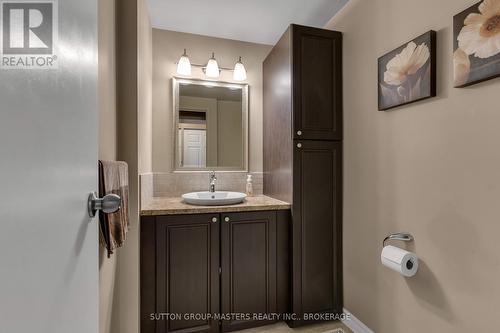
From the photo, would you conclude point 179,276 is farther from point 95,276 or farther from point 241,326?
point 95,276

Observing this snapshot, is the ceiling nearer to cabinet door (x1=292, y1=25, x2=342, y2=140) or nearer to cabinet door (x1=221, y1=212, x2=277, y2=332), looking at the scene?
cabinet door (x1=292, y1=25, x2=342, y2=140)

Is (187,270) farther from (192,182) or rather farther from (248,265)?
(192,182)

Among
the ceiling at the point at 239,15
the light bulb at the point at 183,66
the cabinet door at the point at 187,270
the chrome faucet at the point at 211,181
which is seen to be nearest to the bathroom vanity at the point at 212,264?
the cabinet door at the point at 187,270

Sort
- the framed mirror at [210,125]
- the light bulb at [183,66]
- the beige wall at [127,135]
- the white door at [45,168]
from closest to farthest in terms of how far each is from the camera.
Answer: the white door at [45,168] → the beige wall at [127,135] → the light bulb at [183,66] → the framed mirror at [210,125]

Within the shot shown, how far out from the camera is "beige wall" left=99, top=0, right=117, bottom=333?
114 centimetres

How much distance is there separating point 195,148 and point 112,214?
4.43 feet

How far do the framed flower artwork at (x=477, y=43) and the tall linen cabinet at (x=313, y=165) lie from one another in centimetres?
86

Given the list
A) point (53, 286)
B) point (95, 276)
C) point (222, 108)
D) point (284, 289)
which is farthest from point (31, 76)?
point (222, 108)

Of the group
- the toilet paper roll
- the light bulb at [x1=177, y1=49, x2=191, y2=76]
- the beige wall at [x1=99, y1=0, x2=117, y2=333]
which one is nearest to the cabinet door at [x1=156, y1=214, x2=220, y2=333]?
the beige wall at [x1=99, y1=0, x2=117, y2=333]

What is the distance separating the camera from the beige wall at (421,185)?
1037 mm

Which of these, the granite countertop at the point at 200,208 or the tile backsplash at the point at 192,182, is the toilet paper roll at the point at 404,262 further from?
the tile backsplash at the point at 192,182

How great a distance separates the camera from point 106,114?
4.02 feet

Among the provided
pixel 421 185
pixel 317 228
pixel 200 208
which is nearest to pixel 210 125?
pixel 200 208

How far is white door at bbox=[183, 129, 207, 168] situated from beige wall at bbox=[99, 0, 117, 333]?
0.93m
